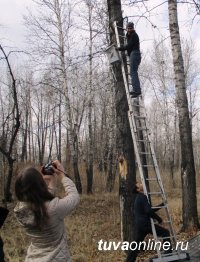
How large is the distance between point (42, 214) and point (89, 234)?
349 inches

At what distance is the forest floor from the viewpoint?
30.6ft

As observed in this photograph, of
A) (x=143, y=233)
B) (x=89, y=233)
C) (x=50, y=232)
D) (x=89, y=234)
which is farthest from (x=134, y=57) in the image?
(x=89, y=233)

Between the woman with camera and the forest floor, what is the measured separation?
5.54m

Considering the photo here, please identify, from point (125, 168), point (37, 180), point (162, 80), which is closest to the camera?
point (37, 180)

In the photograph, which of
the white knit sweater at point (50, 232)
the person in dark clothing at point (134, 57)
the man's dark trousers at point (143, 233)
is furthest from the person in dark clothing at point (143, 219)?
the white knit sweater at point (50, 232)

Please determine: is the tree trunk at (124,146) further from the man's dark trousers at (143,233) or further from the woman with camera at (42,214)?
the woman with camera at (42,214)

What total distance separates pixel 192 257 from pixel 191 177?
3.61 meters

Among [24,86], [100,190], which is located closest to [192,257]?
[100,190]

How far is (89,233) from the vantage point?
39.8 feet

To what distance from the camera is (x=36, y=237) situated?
3564 millimetres

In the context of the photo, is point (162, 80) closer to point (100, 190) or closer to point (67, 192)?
point (100, 190)

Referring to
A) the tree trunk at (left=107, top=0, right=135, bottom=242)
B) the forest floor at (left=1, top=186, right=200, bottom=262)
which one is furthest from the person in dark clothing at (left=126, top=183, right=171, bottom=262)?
the forest floor at (left=1, top=186, right=200, bottom=262)

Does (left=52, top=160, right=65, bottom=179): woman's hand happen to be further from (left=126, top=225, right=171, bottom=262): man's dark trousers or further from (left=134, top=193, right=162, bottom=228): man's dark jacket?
(left=126, top=225, right=171, bottom=262): man's dark trousers

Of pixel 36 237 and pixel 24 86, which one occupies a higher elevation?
pixel 24 86
